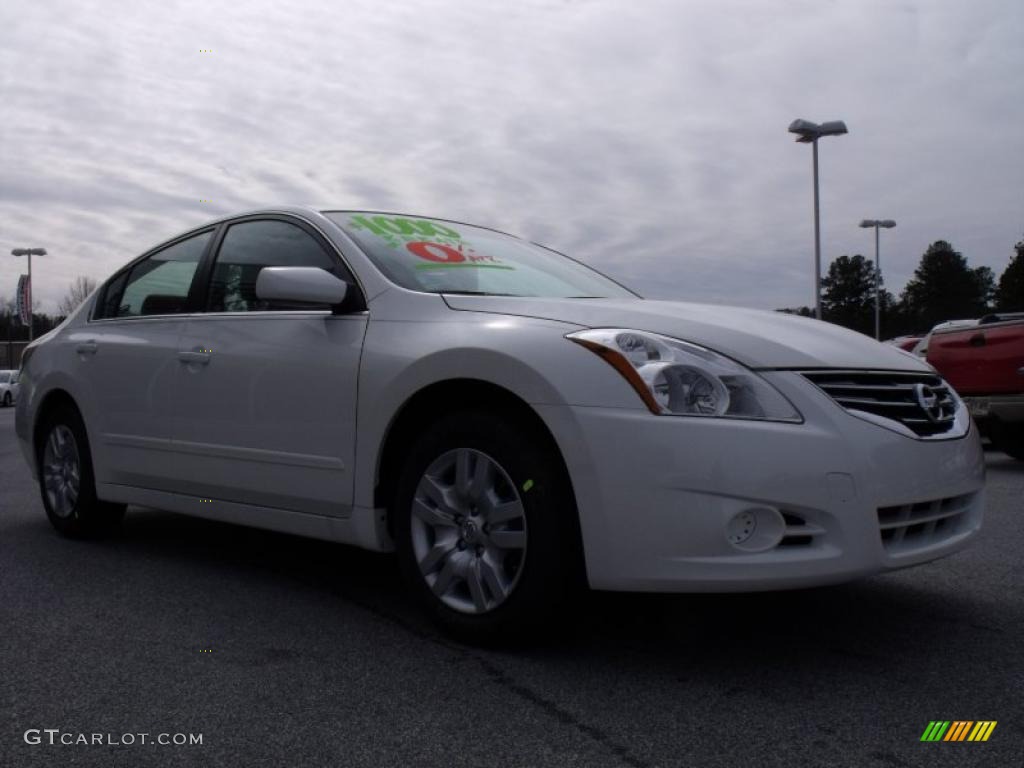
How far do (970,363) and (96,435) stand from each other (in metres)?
7.14

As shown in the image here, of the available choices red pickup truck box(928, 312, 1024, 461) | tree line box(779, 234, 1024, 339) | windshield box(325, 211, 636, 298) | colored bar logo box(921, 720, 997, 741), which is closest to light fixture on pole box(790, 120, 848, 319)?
red pickup truck box(928, 312, 1024, 461)

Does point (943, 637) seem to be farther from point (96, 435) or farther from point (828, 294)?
point (828, 294)

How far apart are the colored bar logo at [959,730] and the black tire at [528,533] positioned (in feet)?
3.43

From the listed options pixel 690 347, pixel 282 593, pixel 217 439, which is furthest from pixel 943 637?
pixel 217 439

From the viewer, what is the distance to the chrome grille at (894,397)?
3.11m

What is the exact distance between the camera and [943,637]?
3.42 metres

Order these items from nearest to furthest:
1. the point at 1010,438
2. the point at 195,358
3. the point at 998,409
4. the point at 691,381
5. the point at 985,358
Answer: the point at 691,381, the point at 195,358, the point at 998,409, the point at 985,358, the point at 1010,438

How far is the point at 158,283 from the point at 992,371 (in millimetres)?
6866

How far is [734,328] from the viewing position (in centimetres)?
324

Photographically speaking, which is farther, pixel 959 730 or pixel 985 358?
pixel 985 358

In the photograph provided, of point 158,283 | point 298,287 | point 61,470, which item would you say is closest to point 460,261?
point 298,287

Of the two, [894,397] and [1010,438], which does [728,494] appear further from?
[1010,438]
